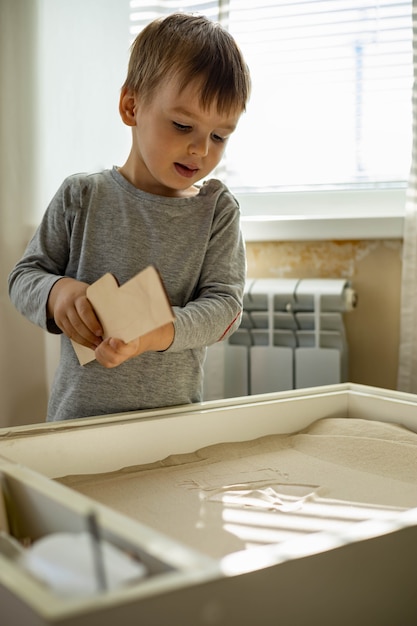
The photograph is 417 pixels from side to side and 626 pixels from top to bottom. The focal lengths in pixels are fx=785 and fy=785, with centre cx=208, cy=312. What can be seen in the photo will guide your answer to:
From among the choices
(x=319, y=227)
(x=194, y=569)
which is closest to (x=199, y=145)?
(x=194, y=569)

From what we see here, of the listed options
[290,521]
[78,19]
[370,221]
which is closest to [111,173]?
[290,521]

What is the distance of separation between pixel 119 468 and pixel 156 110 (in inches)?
18.8

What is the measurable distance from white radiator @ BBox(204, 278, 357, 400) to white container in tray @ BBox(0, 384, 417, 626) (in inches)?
34.6

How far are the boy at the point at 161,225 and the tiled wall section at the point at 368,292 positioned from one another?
0.72 meters

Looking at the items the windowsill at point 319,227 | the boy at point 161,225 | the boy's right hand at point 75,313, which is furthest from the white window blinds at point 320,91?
the boy's right hand at point 75,313

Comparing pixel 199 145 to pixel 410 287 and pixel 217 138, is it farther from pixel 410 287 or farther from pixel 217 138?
pixel 410 287

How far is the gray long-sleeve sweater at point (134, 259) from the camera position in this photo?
3.51ft

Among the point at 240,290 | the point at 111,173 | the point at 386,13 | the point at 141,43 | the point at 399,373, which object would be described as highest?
the point at 386,13

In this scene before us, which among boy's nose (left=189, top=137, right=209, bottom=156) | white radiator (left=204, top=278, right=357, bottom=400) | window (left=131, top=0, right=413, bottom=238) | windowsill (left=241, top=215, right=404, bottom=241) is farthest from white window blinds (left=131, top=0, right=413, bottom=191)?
boy's nose (left=189, top=137, right=209, bottom=156)

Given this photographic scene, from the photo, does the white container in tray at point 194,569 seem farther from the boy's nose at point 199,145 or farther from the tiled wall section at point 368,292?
the tiled wall section at point 368,292

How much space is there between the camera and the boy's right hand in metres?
0.87

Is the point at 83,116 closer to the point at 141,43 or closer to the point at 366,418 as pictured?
the point at 141,43

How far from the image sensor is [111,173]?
1.16 metres

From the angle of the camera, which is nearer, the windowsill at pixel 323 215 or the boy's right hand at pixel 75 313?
the boy's right hand at pixel 75 313
